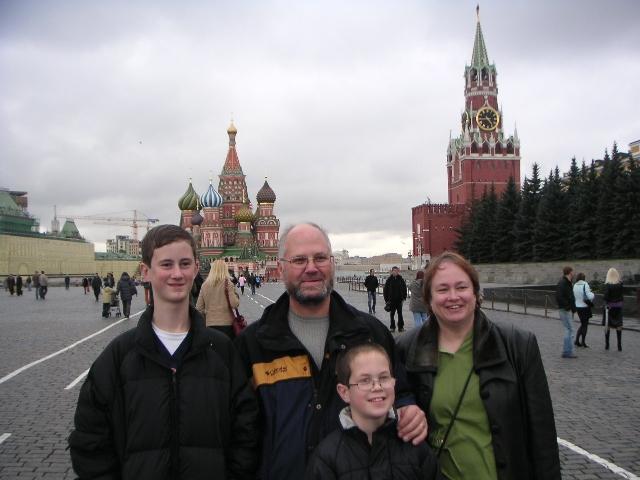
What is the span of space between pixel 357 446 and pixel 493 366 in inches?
30.8

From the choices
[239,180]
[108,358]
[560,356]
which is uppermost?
[239,180]

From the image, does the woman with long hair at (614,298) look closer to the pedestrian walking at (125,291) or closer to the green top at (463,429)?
the green top at (463,429)

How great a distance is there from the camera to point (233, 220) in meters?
94.3

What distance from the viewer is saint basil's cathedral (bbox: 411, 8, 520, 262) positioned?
294ft

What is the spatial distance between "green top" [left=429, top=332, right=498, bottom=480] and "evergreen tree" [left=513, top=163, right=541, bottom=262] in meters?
48.9

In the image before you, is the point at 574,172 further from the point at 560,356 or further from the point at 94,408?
the point at 94,408

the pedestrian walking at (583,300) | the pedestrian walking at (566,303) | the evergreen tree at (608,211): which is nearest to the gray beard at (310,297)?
the pedestrian walking at (566,303)

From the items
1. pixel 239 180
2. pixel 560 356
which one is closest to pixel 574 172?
pixel 560 356

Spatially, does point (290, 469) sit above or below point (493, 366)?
below

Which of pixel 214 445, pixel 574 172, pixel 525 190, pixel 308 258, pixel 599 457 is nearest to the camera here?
pixel 214 445

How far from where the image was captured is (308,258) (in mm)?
3100

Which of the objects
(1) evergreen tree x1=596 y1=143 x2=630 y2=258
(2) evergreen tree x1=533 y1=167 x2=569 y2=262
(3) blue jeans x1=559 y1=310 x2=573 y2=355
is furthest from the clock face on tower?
(3) blue jeans x1=559 y1=310 x2=573 y2=355

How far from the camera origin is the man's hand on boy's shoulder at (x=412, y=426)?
2.67 meters

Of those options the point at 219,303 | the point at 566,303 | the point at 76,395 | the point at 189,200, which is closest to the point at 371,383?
the point at 219,303
